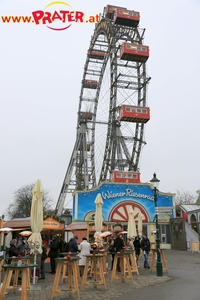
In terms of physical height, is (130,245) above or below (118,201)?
below

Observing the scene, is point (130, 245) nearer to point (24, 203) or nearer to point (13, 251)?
point (13, 251)

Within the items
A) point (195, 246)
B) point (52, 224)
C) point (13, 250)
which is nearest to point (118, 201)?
point (195, 246)

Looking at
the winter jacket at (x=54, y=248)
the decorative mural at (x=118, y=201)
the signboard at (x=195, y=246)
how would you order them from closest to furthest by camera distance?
the winter jacket at (x=54, y=248) → the signboard at (x=195, y=246) → the decorative mural at (x=118, y=201)

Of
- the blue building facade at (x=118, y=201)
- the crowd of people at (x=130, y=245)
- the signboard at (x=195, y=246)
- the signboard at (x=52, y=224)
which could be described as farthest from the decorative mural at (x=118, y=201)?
the crowd of people at (x=130, y=245)

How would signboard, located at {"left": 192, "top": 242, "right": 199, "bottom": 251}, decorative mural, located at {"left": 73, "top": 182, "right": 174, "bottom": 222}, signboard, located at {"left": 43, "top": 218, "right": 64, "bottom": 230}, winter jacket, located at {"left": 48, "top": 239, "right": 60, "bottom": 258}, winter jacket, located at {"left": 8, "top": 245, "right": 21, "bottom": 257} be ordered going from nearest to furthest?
1. winter jacket, located at {"left": 8, "top": 245, "right": 21, "bottom": 257}
2. winter jacket, located at {"left": 48, "top": 239, "right": 60, "bottom": 258}
3. signboard, located at {"left": 43, "top": 218, "right": 64, "bottom": 230}
4. signboard, located at {"left": 192, "top": 242, "right": 199, "bottom": 251}
5. decorative mural, located at {"left": 73, "top": 182, "right": 174, "bottom": 222}

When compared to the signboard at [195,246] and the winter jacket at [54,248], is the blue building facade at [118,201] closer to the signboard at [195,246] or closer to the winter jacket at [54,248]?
the signboard at [195,246]

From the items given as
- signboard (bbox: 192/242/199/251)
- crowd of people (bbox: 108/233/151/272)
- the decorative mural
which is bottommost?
signboard (bbox: 192/242/199/251)

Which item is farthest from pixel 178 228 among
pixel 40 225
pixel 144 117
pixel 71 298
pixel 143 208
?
pixel 71 298

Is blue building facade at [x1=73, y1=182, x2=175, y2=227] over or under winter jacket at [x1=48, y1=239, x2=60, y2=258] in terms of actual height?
over

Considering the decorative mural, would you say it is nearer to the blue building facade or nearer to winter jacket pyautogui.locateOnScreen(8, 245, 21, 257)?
the blue building facade

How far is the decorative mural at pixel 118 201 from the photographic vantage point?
22844 mm

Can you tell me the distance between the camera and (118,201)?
933 inches

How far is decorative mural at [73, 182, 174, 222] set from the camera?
22844 millimetres

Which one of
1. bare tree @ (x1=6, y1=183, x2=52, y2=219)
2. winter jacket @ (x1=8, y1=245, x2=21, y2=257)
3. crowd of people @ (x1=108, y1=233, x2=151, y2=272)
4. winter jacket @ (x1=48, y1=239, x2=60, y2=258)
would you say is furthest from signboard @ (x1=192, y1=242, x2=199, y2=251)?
bare tree @ (x1=6, y1=183, x2=52, y2=219)
